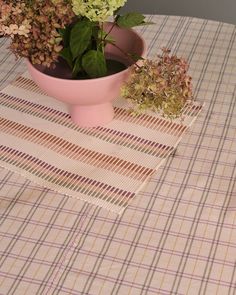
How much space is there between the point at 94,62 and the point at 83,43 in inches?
2.0

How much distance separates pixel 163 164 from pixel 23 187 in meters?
0.30

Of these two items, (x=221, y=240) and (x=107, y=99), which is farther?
(x=107, y=99)

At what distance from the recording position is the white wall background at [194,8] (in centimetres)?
253

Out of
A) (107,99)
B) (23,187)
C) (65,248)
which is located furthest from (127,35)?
(65,248)

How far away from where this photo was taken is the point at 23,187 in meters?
1.11

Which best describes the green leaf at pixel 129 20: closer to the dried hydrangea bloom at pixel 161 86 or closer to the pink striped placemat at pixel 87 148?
the dried hydrangea bloom at pixel 161 86

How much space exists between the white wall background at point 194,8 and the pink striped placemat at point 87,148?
4.59ft

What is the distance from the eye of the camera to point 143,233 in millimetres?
1002

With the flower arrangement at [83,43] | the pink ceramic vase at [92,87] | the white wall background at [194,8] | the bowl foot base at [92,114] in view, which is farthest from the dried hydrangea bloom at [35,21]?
the white wall background at [194,8]

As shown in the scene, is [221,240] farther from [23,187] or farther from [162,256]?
[23,187]

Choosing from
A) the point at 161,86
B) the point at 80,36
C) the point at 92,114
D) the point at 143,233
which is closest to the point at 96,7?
the point at 80,36

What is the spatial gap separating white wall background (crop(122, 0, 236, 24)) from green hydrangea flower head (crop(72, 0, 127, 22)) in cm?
165

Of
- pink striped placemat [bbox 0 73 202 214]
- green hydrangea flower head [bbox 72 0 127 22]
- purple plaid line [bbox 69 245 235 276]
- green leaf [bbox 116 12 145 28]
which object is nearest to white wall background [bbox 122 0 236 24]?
pink striped placemat [bbox 0 73 202 214]

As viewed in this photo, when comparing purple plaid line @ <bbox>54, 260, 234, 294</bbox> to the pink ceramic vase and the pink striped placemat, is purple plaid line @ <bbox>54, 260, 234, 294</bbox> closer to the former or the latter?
the pink striped placemat
